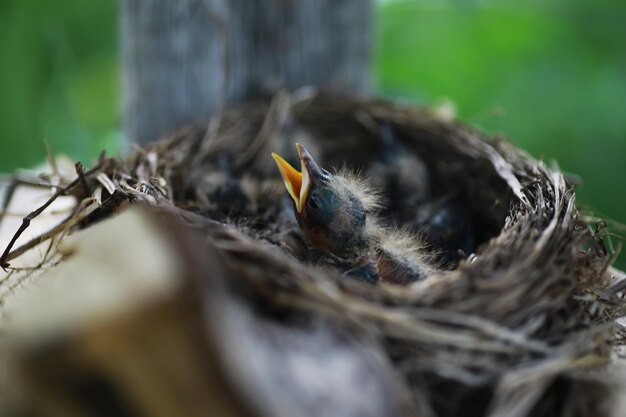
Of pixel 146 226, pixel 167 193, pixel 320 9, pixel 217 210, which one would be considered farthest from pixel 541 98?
pixel 146 226

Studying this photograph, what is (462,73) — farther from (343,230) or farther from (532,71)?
(343,230)

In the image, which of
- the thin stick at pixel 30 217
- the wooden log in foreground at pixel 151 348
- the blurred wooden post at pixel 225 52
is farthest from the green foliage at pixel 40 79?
the wooden log in foreground at pixel 151 348

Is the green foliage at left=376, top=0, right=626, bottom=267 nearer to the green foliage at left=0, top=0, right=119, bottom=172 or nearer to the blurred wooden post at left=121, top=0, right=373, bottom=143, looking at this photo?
the blurred wooden post at left=121, top=0, right=373, bottom=143

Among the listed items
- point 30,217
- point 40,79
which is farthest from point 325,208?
point 40,79

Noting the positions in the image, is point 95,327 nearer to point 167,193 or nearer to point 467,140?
point 167,193

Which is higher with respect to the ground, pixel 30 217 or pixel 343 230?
pixel 30 217

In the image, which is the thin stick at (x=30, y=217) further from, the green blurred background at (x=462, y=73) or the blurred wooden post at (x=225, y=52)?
the green blurred background at (x=462, y=73)
